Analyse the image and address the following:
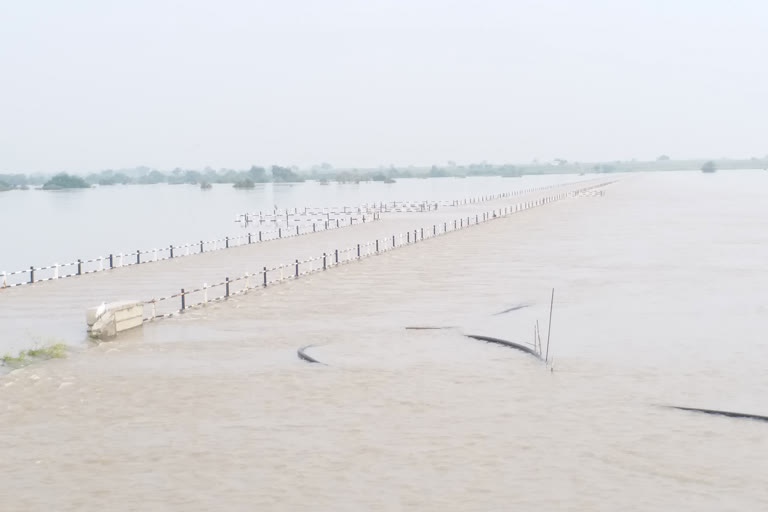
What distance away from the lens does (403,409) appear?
18.3 meters

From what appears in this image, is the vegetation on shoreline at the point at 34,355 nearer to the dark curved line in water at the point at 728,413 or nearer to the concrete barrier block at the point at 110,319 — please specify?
the concrete barrier block at the point at 110,319

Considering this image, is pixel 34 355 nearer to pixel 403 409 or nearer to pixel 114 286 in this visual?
pixel 403 409

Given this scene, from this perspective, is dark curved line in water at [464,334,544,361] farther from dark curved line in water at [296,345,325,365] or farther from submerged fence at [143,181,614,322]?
submerged fence at [143,181,614,322]

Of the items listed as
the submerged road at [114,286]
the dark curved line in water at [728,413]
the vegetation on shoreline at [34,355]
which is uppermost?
the dark curved line in water at [728,413]

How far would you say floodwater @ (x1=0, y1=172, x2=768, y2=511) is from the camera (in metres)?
13.8

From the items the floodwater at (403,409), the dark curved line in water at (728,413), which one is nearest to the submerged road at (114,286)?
the floodwater at (403,409)

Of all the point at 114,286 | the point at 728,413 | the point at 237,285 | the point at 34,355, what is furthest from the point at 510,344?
the point at 114,286

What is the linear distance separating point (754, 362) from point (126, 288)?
86.8 feet

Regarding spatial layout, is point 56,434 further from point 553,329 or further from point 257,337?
point 553,329

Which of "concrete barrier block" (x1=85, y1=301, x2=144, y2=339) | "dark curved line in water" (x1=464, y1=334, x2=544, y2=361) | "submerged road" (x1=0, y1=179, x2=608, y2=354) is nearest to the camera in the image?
"dark curved line in water" (x1=464, y1=334, x2=544, y2=361)

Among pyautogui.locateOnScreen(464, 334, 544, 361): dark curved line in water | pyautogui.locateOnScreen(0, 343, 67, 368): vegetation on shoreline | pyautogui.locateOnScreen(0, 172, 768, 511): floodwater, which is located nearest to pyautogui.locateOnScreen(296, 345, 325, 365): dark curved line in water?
pyautogui.locateOnScreen(0, 172, 768, 511): floodwater

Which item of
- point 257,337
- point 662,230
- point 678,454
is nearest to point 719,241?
point 662,230

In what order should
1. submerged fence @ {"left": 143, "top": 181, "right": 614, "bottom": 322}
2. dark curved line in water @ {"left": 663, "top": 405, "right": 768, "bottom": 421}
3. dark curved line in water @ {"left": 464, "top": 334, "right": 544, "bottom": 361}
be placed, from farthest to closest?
submerged fence @ {"left": 143, "top": 181, "right": 614, "bottom": 322} < dark curved line in water @ {"left": 464, "top": 334, "right": 544, "bottom": 361} < dark curved line in water @ {"left": 663, "top": 405, "right": 768, "bottom": 421}

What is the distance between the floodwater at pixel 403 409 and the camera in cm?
1376
